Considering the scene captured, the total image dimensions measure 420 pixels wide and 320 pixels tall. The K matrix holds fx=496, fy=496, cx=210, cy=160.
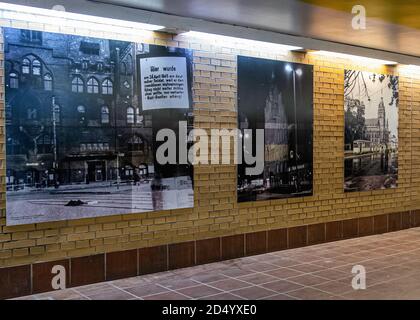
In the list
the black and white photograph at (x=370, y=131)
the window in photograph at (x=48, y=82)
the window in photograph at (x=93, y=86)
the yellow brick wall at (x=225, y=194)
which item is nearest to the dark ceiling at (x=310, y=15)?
the yellow brick wall at (x=225, y=194)

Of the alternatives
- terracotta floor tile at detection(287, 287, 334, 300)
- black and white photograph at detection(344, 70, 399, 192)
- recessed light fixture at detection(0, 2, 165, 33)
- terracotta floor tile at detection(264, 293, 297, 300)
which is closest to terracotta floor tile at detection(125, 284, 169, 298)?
terracotta floor tile at detection(264, 293, 297, 300)

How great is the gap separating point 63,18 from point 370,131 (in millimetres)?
5931

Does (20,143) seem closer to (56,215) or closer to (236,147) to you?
(56,215)

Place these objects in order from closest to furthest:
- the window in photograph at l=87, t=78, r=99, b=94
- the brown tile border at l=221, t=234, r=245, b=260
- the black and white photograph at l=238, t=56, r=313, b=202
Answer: the window in photograph at l=87, t=78, r=99, b=94
the brown tile border at l=221, t=234, r=245, b=260
the black and white photograph at l=238, t=56, r=313, b=202

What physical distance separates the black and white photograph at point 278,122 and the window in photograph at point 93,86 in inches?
88.8

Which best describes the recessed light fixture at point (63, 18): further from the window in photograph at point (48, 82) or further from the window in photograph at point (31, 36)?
the window in photograph at point (48, 82)

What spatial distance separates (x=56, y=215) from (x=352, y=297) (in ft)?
11.4

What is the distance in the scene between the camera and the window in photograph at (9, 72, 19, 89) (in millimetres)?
5371

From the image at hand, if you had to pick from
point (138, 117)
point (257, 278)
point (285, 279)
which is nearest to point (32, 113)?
point (138, 117)

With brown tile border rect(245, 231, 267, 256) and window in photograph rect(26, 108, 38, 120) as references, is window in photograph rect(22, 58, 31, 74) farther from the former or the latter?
brown tile border rect(245, 231, 267, 256)

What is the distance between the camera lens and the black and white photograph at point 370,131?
887cm

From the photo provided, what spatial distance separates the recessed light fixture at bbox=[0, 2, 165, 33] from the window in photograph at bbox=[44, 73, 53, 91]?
623 millimetres

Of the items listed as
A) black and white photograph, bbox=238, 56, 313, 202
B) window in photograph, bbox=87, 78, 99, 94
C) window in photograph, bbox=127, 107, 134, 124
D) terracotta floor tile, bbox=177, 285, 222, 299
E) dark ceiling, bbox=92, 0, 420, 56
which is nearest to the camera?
terracotta floor tile, bbox=177, 285, 222, 299

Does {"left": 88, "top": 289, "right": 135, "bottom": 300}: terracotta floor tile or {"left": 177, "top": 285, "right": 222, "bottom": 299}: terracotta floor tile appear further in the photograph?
{"left": 177, "top": 285, "right": 222, "bottom": 299}: terracotta floor tile
